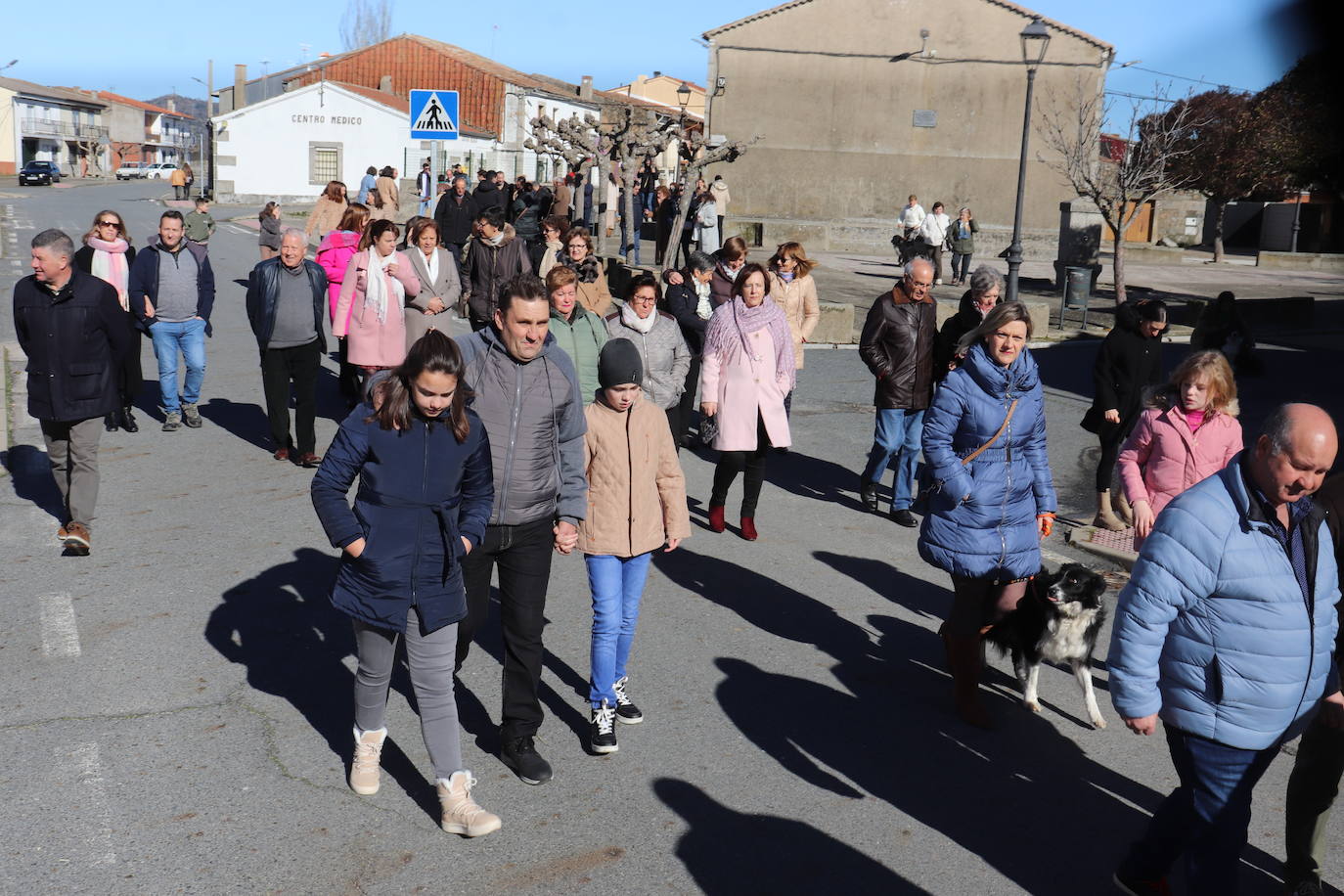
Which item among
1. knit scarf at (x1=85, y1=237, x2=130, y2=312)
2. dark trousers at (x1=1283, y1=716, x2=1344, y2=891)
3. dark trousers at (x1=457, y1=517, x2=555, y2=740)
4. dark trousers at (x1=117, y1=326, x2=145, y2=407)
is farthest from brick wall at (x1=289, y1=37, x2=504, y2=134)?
dark trousers at (x1=1283, y1=716, x2=1344, y2=891)

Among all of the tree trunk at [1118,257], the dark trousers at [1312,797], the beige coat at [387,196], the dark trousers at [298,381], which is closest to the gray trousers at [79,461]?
the dark trousers at [298,381]

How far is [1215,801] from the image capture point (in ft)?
12.3

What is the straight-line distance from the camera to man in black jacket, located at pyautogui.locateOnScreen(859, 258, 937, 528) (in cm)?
907

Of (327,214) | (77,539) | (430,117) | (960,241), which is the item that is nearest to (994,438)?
(77,539)

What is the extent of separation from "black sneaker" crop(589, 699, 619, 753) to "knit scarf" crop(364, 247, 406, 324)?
534 cm

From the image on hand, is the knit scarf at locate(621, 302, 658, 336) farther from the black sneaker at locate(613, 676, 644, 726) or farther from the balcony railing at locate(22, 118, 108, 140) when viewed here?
the balcony railing at locate(22, 118, 108, 140)

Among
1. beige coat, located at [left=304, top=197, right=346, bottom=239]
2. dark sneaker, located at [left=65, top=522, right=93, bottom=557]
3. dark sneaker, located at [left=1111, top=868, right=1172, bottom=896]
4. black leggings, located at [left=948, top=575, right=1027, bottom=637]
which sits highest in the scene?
beige coat, located at [left=304, top=197, right=346, bottom=239]

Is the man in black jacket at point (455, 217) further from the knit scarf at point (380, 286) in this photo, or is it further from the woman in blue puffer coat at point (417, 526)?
the woman in blue puffer coat at point (417, 526)

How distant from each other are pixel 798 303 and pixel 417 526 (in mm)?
6382

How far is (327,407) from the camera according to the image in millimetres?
12289

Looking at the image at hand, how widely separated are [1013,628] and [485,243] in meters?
6.39

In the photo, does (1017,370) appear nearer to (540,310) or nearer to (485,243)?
(540,310)

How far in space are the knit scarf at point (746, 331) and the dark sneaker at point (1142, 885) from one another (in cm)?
481

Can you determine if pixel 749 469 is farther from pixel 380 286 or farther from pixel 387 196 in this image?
pixel 387 196
